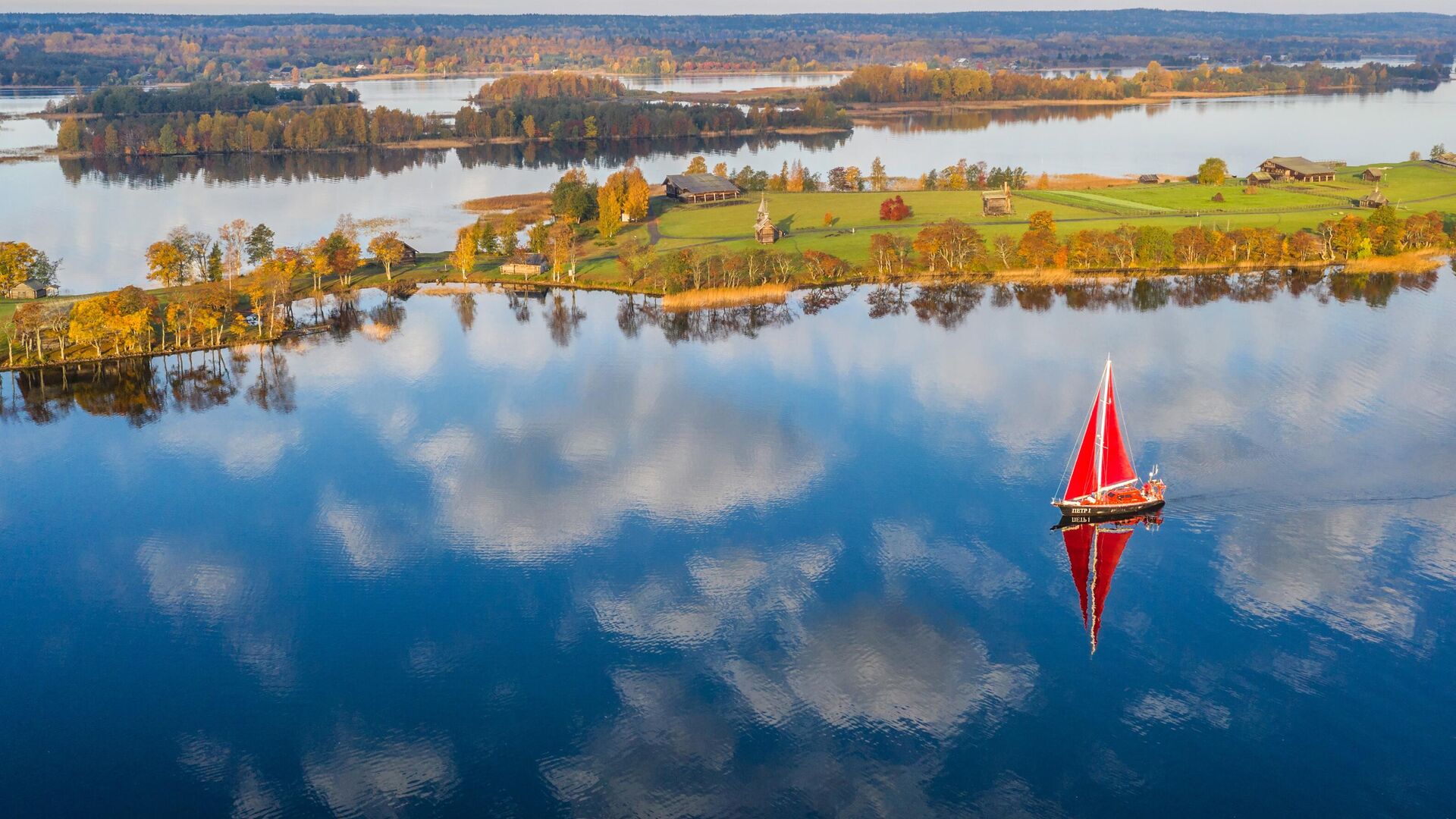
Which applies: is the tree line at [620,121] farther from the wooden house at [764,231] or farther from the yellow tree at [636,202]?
the wooden house at [764,231]

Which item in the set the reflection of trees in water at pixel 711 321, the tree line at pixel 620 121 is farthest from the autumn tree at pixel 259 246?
the tree line at pixel 620 121

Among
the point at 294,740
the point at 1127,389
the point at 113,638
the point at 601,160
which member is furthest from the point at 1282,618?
the point at 601,160

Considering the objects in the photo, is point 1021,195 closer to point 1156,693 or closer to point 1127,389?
point 1127,389

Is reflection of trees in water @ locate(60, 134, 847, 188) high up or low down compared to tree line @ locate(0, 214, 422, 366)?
up

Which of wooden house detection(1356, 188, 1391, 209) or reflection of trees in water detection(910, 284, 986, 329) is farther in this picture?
wooden house detection(1356, 188, 1391, 209)

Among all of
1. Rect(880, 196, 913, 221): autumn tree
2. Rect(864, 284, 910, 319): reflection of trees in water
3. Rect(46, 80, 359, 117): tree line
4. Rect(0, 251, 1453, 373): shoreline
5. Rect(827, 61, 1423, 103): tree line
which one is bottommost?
Rect(864, 284, 910, 319): reflection of trees in water

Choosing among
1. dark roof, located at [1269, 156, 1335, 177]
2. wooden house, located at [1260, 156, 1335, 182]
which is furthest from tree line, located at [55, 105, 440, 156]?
dark roof, located at [1269, 156, 1335, 177]

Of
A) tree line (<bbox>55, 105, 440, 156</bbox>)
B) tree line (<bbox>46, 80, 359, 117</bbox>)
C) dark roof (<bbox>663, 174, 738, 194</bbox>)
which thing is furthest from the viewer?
tree line (<bbox>46, 80, 359, 117</bbox>)

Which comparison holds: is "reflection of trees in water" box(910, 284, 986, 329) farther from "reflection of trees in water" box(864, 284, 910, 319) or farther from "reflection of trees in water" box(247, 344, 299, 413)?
"reflection of trees in water" box(247, 344, 299, 413)
